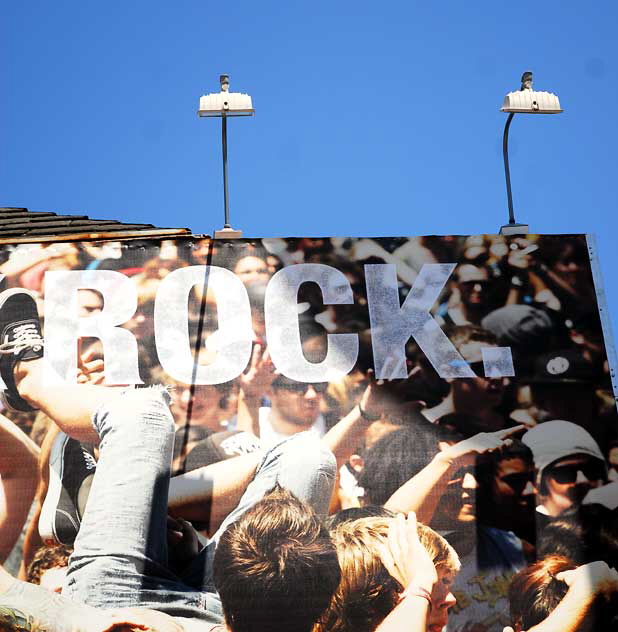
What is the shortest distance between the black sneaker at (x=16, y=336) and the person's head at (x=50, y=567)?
1.22 m

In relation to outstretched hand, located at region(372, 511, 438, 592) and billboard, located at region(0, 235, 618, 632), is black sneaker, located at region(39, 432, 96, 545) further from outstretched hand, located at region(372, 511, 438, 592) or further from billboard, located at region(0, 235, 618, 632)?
outstretched hand, located at region(372, 511, 438, 592)

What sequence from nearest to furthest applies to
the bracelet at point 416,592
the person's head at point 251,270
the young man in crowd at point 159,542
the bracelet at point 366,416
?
the young man in crowd at point 159,542 → the bracelet at point 416,592 → the bracelet at point 366,416 → the person's head at point 251,270

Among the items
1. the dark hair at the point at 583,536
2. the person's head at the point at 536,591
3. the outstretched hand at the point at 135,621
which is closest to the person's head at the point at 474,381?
the dark hair at the point at 583,536

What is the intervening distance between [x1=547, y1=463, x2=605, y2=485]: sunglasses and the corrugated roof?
12.4 feet

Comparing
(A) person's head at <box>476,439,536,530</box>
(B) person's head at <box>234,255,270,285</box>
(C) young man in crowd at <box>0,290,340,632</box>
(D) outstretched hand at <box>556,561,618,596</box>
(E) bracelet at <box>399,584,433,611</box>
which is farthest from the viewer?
(B) person's head at <box>234,255,270,285</box>

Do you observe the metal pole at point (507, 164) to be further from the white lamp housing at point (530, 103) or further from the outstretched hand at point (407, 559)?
the outstretched hand at point (407, 559)

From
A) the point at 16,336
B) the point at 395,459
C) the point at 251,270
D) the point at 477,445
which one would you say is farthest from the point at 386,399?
the point at 16,336

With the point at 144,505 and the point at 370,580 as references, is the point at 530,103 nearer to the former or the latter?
the point at 370,580

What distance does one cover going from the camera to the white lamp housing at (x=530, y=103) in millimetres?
10289

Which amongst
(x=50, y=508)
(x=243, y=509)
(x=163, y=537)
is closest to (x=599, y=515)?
(x=243, y=509)

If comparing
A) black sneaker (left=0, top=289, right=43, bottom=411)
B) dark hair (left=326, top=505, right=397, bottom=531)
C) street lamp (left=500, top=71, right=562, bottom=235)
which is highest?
street lamp (left=500, top=71, right=562, bottom=235)

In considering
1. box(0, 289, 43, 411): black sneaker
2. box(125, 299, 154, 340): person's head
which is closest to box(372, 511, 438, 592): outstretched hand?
box(125, 299, 154, 340): person's head

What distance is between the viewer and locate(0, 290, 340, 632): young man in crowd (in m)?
8.28

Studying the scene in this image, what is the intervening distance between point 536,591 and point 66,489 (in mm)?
3786
